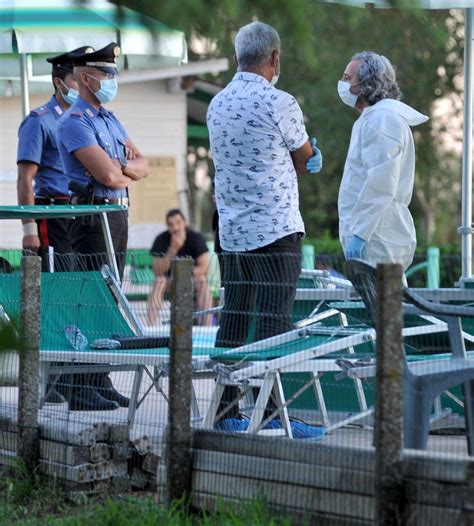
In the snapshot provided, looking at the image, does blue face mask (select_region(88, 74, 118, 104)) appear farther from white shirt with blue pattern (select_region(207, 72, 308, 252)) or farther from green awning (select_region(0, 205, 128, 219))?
white shirt with blue pattern (select_region(207, 72, 308, 252))

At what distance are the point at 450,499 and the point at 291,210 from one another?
2.46 metres

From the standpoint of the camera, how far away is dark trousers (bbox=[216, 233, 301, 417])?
5605 mm

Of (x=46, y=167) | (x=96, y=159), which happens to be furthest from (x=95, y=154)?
(x=46, y=167)

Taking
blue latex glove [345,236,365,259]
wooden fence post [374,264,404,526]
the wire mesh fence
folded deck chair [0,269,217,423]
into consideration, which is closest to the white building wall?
the wire mesh fence

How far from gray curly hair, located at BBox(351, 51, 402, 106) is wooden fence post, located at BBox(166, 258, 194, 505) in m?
2.02

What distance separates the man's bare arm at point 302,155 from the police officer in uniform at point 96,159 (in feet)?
4.45

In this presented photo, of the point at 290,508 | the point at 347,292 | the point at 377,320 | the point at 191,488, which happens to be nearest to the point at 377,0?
the point at 377,320

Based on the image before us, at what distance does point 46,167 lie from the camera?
812cm

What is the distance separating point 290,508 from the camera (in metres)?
4.37

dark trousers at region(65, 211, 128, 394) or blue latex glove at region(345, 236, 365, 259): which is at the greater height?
dark trousers at region(65, 211, 128, 394)

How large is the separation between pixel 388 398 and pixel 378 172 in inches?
91.9

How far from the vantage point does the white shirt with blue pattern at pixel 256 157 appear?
19.7ft

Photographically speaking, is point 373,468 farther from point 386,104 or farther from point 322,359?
point 386,104

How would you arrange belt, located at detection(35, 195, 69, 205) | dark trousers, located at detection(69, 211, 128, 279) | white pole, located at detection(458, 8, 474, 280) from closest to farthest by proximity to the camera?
dark trousers, located at detection(69, 211, 128, 279) → belt, located at detection(35, 195, 69, 205) → white pole, located at detection(458, 8, 474, 280)
